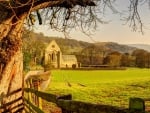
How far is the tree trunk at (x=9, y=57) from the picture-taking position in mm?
10993

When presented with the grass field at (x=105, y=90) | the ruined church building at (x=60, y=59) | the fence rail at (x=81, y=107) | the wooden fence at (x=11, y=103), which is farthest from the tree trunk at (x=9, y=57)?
the ruined church building at (x=60, y=59)

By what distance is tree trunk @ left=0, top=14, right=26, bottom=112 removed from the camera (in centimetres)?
1099

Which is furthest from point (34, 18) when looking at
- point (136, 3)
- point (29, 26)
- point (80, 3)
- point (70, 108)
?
point (70, 108)

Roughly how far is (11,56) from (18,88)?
1100 mm

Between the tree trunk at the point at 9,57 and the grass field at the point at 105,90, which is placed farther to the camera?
the grass field at the point at 105,90

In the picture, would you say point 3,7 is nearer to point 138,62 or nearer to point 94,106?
point 94,106

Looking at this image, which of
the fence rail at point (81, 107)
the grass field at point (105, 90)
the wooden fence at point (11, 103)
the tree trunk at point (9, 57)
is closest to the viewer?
the fence rail at point (81, 107)

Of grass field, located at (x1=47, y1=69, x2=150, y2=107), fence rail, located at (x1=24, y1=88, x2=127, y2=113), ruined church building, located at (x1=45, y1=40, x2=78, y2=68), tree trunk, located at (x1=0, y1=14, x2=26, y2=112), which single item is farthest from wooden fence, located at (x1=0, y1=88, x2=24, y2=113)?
ruined church building, located at (x1=45, y1=40, x2=78, y2=68)

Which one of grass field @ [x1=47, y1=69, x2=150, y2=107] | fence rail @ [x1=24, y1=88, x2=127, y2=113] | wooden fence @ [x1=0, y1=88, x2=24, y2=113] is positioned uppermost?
fence rail @ [x1=24, y1=88, x2=127, y2=113]

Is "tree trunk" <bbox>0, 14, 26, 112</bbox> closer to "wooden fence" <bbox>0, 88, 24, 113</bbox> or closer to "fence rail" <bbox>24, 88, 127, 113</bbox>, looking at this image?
"wooden fence" <bbox>0, 88, 24, 113</bbox>

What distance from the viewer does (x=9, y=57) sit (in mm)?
11242

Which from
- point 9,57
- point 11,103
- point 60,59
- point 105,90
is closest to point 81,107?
point 9,57

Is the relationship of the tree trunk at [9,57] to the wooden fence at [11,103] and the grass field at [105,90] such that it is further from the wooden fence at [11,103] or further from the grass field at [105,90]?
the grass field at [105,90]

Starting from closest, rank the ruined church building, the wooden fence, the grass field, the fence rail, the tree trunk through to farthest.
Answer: the fence rail, the tree trunk, the wooden fence, the grass field, the ruined church building
